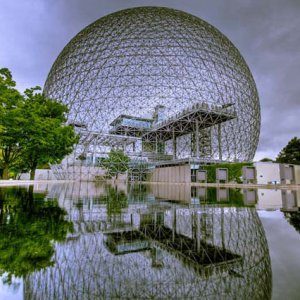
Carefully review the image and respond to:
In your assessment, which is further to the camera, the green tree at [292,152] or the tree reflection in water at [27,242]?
the green tree at [292,152]

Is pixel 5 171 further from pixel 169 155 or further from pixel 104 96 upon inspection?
pixel 169 155

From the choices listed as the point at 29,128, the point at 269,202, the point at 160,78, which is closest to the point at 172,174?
the point at 160,78

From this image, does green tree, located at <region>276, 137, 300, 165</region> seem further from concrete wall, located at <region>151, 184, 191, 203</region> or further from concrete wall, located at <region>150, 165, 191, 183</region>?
concrete wall, located at <region>151, 184, 191, 203</region>

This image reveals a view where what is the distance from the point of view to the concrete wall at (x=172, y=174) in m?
34.2

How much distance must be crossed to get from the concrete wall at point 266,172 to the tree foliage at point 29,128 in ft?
69.9

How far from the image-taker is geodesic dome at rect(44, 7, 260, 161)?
3678 cm

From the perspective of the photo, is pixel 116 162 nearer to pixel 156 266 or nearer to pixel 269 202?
pixel 269 202

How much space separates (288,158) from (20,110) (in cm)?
4180

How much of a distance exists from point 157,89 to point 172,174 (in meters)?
13.9

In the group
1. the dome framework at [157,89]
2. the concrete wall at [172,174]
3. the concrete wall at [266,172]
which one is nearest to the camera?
the concrete wall at [266,172]

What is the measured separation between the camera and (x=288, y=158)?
134 ft

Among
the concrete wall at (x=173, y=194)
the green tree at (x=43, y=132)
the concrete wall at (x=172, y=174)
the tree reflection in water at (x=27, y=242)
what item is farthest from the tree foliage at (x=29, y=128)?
the concrete wall at (x=172, y=174)

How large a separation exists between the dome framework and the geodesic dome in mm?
159

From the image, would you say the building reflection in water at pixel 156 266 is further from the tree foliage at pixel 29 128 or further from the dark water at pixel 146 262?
the tree foliage at pixel 29 128
